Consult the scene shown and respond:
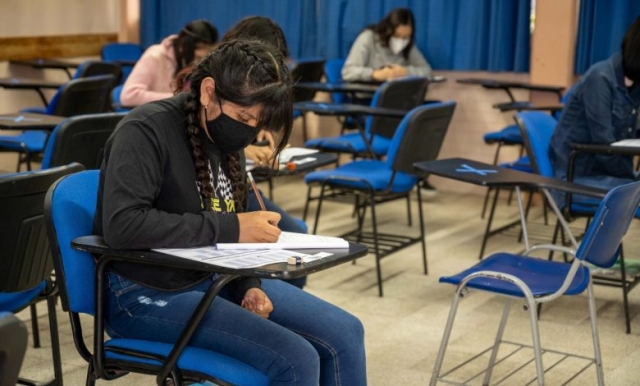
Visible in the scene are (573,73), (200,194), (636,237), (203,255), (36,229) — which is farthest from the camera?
(573,73)

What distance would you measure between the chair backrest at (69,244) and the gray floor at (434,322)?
1.03m

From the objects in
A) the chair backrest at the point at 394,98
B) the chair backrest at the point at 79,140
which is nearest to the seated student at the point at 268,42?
the chair backrest at the point at 79,140

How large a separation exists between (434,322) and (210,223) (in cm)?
194

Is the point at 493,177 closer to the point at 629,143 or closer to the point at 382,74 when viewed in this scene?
the point at 629,143

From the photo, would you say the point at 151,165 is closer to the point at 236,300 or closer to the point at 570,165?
the point at 236,300

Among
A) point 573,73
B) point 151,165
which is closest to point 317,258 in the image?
point 151,165

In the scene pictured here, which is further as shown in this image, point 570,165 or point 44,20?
point 44,20

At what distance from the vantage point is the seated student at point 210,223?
206 centimetres

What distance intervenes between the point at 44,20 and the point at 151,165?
5.77 metres

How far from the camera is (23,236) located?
7.95 feet

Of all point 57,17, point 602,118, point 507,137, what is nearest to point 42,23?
point 57,17

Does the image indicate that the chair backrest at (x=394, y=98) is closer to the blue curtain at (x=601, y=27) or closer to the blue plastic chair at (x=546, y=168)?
the blue curtain at (x=601, y=27)

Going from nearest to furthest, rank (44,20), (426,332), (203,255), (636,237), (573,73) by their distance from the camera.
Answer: (203,255) → (426,332) → (636,237) → (573,73) → (44,20)

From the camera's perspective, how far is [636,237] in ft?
18.0
